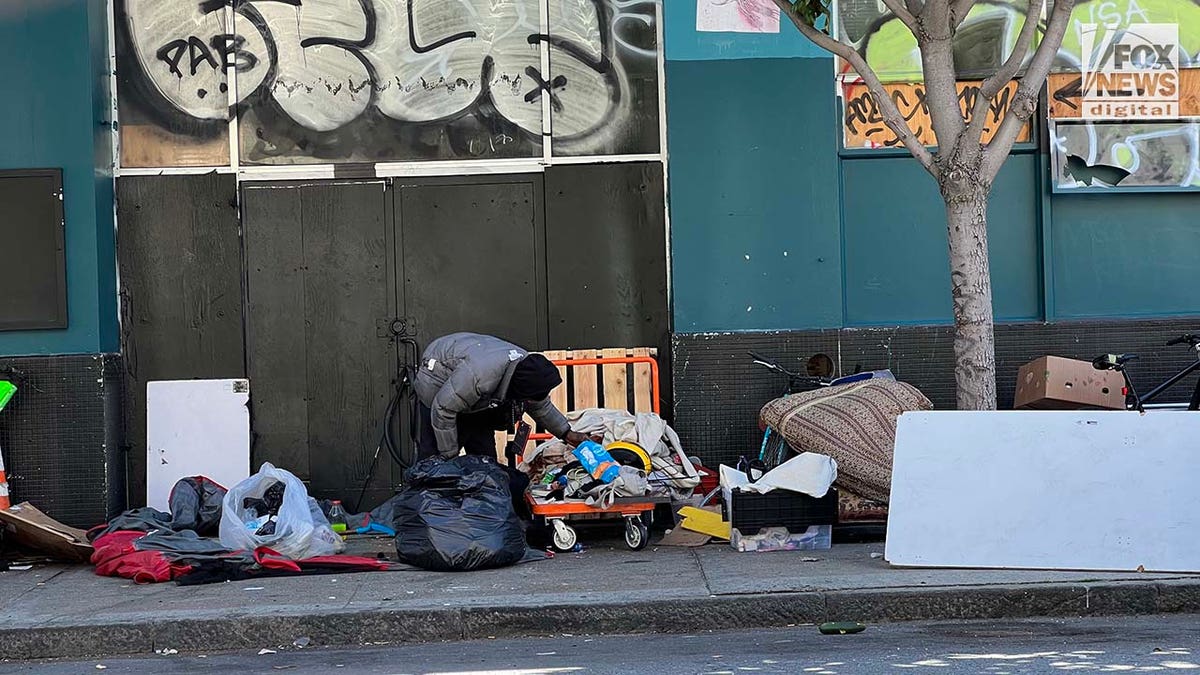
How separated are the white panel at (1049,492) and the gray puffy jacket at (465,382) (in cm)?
230

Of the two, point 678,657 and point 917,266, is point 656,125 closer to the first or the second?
point 917,266

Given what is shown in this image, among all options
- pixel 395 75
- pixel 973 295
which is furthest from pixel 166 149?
pixel 973 295

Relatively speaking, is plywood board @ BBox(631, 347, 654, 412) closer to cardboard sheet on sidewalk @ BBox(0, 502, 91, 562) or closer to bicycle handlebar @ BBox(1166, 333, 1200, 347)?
bicycle handlebar @ BBox(1166, 333, 1200, 347)

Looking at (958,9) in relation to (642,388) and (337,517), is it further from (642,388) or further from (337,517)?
(337,517)

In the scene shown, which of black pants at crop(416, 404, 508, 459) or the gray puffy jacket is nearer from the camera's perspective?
the gray puffy jacket

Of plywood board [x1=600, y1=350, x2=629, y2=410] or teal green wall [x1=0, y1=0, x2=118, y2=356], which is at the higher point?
teal green wall [x1=0, y1=0, x2=118, y2=356]

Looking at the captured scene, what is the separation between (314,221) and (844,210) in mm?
3945

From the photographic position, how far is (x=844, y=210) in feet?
33.7

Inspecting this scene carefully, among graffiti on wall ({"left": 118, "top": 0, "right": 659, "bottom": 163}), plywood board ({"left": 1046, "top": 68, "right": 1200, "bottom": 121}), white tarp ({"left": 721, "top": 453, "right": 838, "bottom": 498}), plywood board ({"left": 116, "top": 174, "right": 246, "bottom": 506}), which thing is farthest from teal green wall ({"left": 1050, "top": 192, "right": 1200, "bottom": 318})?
plywood board ({"left": 116, "top": 174, "right": 246, "bottom": 506})

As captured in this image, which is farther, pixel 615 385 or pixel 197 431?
pixel 197 431

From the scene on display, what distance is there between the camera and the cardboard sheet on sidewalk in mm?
9102

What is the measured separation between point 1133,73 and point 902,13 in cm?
276

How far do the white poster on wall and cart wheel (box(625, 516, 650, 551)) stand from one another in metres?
3.63

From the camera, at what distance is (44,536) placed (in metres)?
9.11
